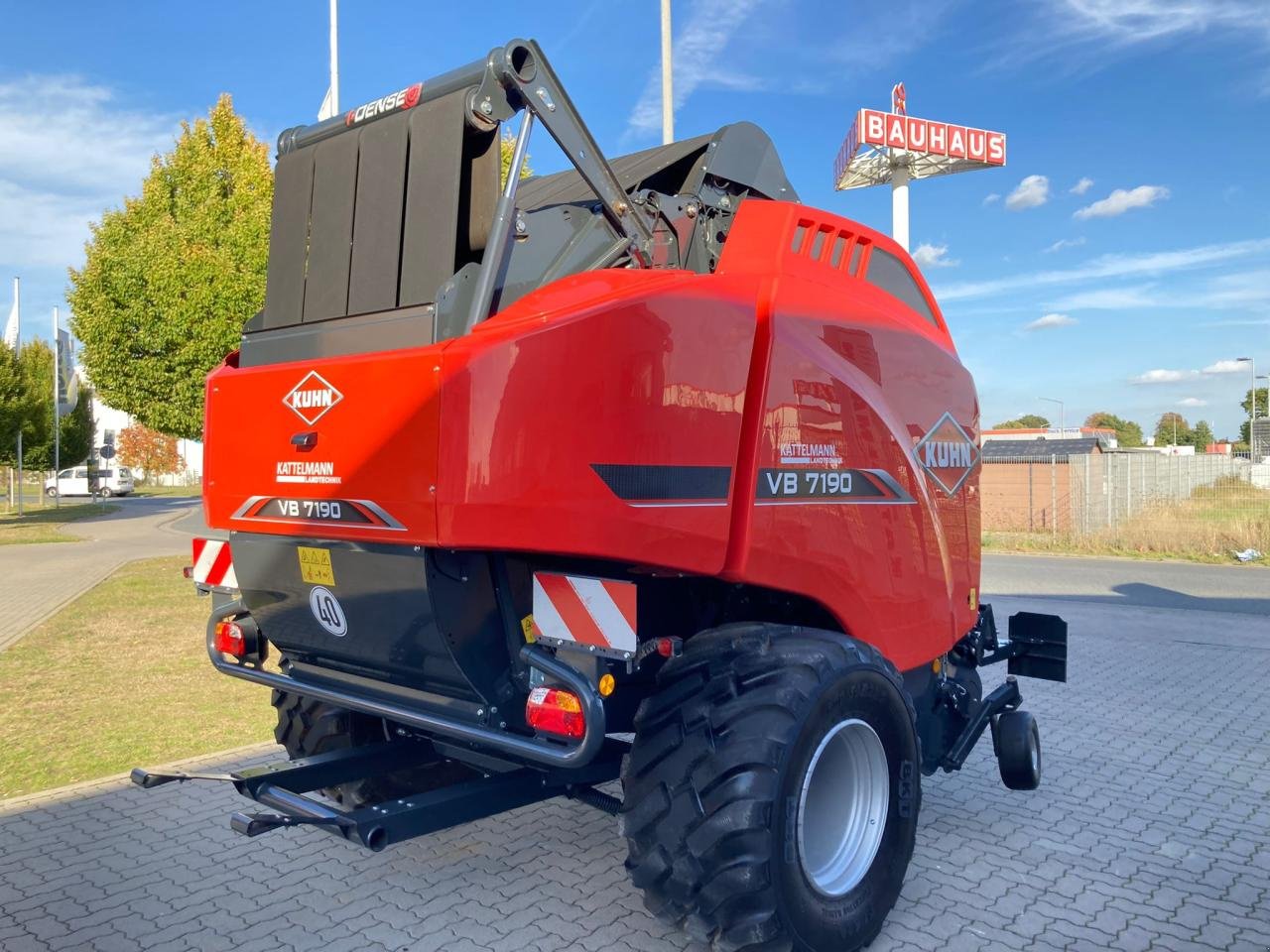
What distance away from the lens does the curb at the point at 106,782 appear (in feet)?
16.6

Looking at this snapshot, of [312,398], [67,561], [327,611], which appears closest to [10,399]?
[67,561]

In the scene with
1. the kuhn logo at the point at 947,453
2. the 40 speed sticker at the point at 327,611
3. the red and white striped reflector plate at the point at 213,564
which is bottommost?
the 40 speed sticker at the point at 327,611

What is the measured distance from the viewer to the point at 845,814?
11.9 feet

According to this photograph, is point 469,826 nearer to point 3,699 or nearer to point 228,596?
point 228,596

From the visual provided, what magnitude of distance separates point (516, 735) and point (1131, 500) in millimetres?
23570

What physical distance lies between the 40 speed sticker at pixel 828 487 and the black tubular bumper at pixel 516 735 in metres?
0.88

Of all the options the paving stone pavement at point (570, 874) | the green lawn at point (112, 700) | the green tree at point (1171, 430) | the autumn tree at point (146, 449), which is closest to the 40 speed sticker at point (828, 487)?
the paving stone pavement at point (570, 874)

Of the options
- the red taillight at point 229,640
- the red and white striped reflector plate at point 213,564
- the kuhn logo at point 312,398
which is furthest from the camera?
the red taillight at point 229,640

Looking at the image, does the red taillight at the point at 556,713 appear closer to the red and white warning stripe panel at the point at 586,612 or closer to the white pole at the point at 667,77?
the red and white warning stripe panel at the point at 586,612

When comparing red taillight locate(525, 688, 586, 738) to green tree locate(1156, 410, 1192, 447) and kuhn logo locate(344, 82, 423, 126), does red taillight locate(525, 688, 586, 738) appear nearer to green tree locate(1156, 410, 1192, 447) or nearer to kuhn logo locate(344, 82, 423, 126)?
kuhn logo locate(344, 82, 423, 126)

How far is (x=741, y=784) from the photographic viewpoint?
303 centimetres

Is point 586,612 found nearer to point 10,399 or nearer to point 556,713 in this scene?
point 556,713

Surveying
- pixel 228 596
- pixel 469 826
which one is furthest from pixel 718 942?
pixel 228 596

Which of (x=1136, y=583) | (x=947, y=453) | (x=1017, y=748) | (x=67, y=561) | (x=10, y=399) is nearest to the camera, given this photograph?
(x=947, y=453)
